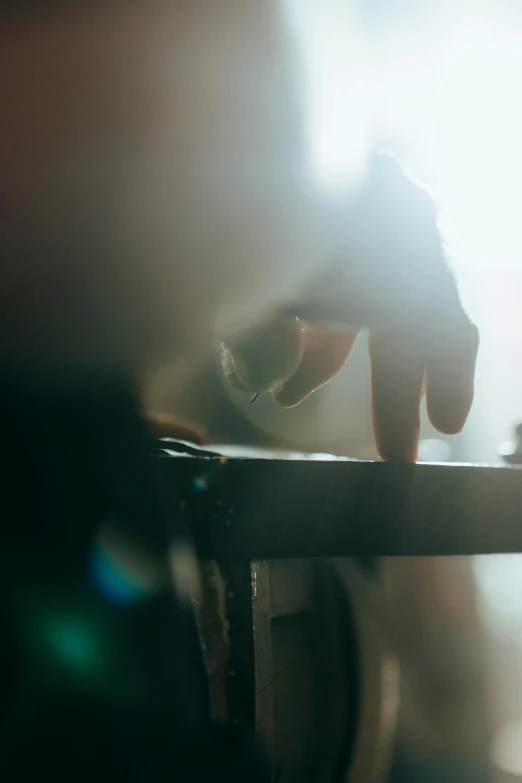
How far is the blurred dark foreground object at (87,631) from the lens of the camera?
166 mm

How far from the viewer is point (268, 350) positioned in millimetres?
332

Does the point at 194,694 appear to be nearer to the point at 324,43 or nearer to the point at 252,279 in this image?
the point at 252,279

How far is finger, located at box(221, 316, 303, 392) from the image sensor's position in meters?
0.33

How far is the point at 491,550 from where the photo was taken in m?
0.25

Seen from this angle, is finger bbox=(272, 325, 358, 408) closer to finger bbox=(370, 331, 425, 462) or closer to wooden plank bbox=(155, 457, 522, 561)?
finger bbox=(370, 331, 425, 462)

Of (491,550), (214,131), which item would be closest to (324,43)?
(214,131)

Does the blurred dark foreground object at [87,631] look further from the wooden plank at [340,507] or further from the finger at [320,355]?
the finger at [320,355]

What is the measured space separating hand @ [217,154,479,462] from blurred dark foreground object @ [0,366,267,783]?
15 cm

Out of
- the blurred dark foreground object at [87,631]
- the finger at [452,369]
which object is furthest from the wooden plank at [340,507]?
the finger at [452,369]

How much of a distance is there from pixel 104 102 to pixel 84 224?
5cm

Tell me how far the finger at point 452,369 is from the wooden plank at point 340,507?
0.11 metres

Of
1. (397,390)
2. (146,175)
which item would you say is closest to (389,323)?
(397,390)

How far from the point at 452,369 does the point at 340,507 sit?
0.19 m

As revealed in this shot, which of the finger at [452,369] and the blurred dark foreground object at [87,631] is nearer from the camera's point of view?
the blurred dark foreground object at [87,631]
